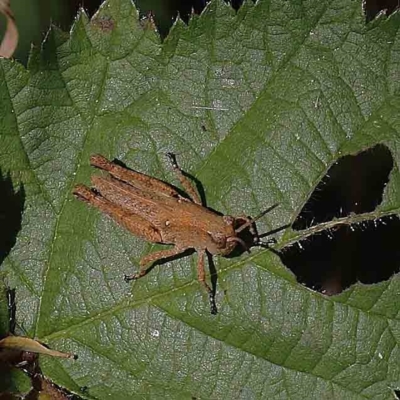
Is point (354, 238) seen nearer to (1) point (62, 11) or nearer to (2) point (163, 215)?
(2) point (163, 215)

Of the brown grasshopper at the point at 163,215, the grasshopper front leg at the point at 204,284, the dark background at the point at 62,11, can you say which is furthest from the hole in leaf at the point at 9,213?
the dark background at the point at 62,11

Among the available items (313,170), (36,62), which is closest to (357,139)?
(313,170)

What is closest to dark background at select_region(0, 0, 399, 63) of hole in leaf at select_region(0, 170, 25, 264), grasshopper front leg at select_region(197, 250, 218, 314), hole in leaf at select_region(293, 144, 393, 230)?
hole in leaf at select_region(293, 144, 393, 230)

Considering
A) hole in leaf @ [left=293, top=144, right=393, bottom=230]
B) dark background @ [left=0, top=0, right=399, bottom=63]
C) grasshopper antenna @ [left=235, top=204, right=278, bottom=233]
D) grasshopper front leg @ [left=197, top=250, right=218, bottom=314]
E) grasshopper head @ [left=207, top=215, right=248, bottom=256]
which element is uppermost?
dark background @ [left=0, top=0, right=399, bottom=63]

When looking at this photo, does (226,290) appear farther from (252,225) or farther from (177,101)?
(177,101)

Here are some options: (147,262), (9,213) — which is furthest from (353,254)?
(9,213)

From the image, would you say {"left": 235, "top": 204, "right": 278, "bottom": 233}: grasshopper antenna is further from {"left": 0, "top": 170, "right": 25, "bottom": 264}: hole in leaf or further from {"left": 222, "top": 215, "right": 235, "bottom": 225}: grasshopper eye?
{"left": 0, "top": 170, "right": 25, "bottom": 264}: hole in leaf

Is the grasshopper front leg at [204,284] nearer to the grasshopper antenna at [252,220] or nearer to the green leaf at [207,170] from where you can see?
the green leaf at [207,170]
